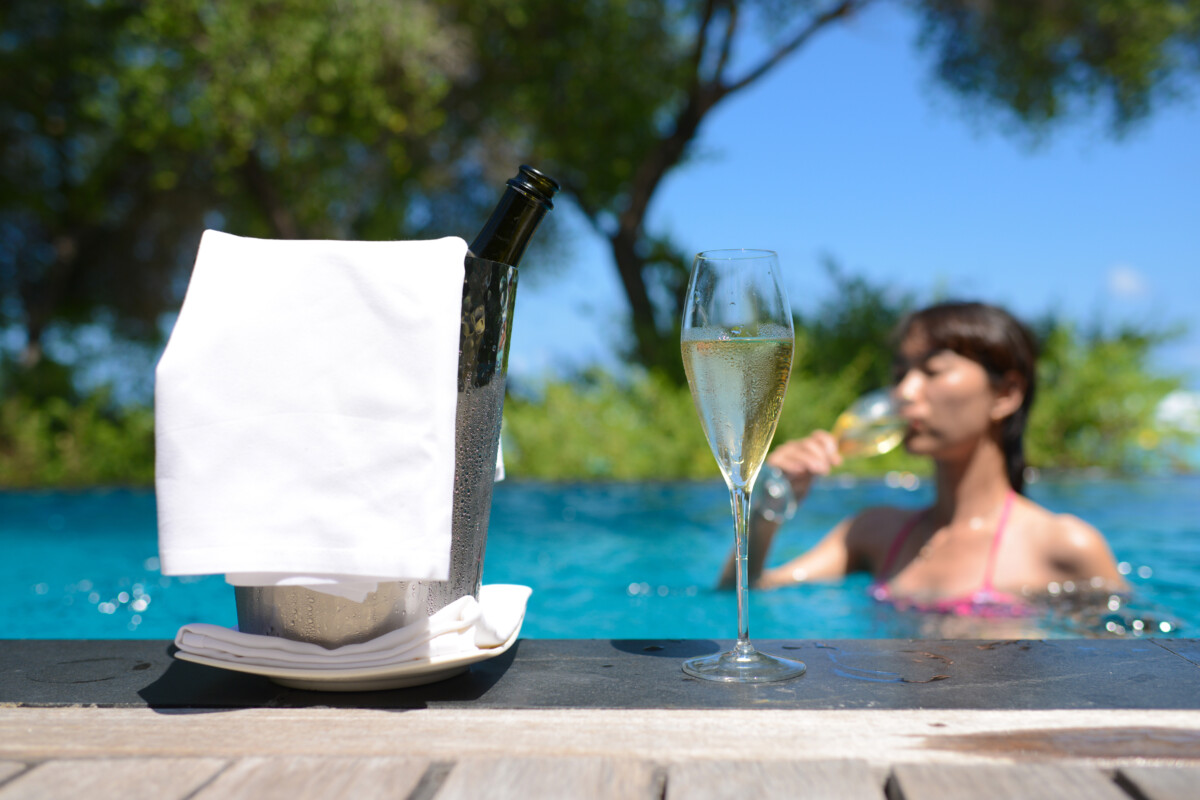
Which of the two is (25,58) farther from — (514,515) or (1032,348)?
(1032,348)

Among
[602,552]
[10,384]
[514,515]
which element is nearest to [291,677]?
[602,552]

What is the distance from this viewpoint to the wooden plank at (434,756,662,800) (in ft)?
2.65

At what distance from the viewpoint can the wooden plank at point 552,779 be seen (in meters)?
0.81

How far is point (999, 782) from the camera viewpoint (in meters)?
0.83

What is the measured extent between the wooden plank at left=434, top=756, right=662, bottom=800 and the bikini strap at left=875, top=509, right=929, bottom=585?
3.11 m

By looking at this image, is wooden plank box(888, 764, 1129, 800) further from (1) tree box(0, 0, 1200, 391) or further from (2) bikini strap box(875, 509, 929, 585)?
(1) tree box(0, 0, 1200, 391)

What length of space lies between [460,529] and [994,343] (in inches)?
109

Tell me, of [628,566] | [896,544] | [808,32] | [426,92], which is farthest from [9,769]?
[808,32]

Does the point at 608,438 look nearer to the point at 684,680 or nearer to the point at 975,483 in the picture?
the point at 975,483

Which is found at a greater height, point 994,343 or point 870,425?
point 994,343

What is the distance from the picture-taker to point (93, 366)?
13336 mm

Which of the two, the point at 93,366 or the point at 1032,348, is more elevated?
the point at 93,366

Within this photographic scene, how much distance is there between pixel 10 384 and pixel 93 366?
5.48ft

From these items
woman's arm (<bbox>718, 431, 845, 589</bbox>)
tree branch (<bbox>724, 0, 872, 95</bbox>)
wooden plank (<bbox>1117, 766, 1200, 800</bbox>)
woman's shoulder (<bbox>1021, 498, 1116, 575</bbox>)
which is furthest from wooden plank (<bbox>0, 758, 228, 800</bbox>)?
tree branch (<bbox>724, 0, 872, 95</bbox>)
